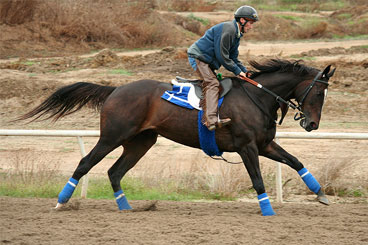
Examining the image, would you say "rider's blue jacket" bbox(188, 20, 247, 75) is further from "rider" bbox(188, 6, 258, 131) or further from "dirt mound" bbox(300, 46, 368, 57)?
"dirt mound" bbox(300, 46, 368, 57)

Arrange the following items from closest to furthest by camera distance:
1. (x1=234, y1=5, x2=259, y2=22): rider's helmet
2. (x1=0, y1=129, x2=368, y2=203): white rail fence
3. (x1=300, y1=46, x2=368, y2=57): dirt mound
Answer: (x1=234, y1=5, x2=259, y2=22): rider's helmet
(x1=0, y1=129, x2=368, y2=203): white rail fence
(x1=300, y1=46, x2=368, y2=57): dirt mound

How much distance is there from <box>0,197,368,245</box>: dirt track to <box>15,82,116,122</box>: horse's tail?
1.25m

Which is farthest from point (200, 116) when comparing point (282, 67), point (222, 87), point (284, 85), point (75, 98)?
point (75, 98)

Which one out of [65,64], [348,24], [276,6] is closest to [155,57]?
[65,64]

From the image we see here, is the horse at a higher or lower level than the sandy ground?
higher

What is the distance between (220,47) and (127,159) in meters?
1.87

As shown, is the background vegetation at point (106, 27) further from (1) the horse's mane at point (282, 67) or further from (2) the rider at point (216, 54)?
(1) the horse's mane at point (282, 67)

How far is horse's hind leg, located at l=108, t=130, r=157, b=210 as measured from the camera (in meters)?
7.32

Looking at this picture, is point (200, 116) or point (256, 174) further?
point (200, 116)

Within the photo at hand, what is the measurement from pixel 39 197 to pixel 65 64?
35.9 feet

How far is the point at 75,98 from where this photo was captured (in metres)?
7.77

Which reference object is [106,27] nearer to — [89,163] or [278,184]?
[278,184]

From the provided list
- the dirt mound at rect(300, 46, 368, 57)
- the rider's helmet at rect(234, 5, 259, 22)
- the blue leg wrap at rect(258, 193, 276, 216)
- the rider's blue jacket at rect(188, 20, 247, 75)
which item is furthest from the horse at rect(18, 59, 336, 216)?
the dirt mound at rect(300, 46, 368, 57)

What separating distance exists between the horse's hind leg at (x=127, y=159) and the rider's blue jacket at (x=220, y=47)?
1.17 metres
